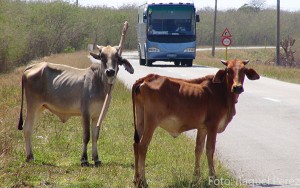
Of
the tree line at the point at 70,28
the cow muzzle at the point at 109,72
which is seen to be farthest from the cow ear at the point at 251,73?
the tree line at the point at 70,28

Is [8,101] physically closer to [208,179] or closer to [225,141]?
[225,141]

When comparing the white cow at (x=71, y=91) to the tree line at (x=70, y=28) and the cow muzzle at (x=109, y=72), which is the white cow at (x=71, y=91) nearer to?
the cow muzzle at (x=109, y=72)

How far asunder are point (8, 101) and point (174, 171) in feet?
38.2

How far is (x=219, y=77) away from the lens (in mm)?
9523

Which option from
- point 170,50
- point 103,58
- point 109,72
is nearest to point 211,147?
point 109,72

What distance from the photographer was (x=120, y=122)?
1554 cm

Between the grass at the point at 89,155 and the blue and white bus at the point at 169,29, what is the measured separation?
83.6 feet

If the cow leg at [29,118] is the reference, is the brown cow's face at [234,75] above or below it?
above

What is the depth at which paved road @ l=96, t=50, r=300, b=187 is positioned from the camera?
1016 cm

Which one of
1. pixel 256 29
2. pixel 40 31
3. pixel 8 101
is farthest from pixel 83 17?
pixel 8 101

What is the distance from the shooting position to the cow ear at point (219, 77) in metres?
9.48

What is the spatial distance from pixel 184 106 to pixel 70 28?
2693 inches

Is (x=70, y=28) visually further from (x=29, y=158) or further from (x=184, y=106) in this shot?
(x=184, y=106)

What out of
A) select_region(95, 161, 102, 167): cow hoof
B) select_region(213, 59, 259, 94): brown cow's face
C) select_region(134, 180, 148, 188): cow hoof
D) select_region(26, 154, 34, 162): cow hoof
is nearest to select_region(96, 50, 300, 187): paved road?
select_region(134, 180, 148, 188): cow hoof
